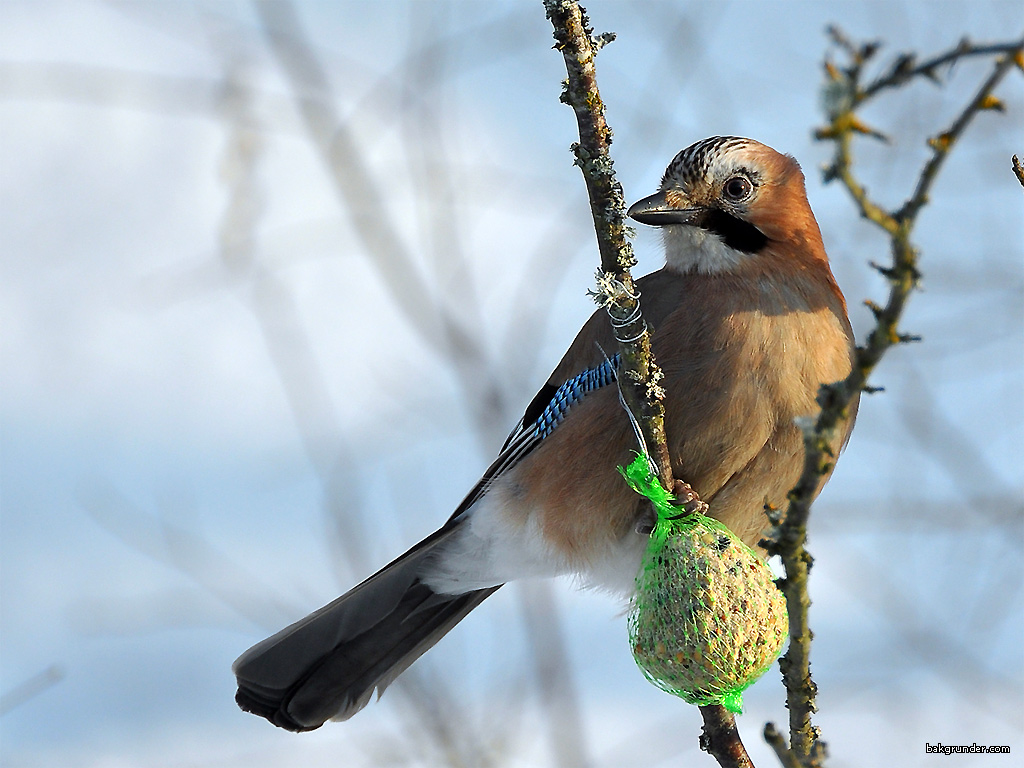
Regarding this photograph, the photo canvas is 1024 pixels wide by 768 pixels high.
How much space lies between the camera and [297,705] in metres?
4.02

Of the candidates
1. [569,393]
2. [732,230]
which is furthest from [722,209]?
[569,393]

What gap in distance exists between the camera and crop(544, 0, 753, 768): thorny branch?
2279 millimetres

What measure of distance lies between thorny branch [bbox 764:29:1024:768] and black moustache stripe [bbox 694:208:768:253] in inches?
65.9

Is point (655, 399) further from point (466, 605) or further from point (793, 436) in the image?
point (466, 605)

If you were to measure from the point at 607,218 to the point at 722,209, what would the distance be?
1270 mm

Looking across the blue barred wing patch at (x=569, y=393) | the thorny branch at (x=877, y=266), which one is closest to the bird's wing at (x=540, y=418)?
the blue barred wing patch at (x=569, y=393)

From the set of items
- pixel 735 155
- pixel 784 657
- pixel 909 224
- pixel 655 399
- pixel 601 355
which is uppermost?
pixel 735 155

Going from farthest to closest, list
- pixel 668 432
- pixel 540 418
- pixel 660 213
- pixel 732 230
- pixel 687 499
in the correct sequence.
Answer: pixel 540 418, pixel 732 230, pixel 660 213, pixel 668 432, pixel 687 499

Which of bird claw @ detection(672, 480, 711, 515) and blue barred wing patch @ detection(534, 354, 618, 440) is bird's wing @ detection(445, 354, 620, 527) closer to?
blue barred wing patch @ detection(534, 354, 618, 440)

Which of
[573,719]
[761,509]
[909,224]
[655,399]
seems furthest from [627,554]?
A: [909,224]

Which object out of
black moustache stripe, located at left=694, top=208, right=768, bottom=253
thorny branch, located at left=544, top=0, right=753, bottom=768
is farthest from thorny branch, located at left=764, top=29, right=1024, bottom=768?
black moustache stripe, located at left=694, top=208, right=768, bottom=253

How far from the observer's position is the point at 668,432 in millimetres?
3268

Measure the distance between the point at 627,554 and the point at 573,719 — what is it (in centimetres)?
122

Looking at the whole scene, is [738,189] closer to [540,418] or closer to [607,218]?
[540,418]
